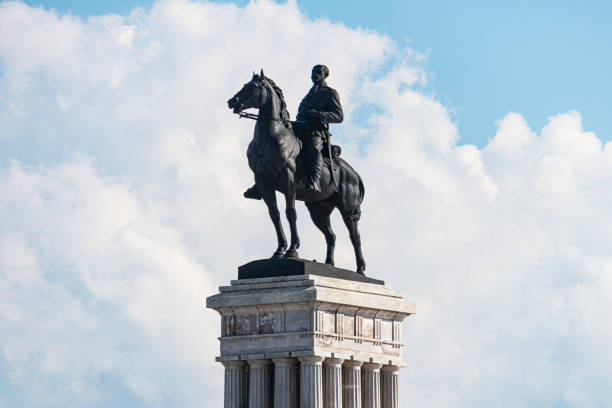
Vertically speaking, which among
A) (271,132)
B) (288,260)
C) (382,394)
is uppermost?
(271,132)

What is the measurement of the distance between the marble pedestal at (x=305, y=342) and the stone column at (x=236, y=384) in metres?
0.02

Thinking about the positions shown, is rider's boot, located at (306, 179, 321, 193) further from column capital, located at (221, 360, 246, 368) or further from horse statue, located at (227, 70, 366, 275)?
column capital, located at (221, 360, 246, 368)

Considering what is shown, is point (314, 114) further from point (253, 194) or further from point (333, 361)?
point (333, 361)

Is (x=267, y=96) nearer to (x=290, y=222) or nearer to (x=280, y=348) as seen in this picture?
(x=290, y=222)

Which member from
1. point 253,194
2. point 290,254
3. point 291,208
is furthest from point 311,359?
point 253,194

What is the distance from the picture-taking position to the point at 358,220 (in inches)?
1762

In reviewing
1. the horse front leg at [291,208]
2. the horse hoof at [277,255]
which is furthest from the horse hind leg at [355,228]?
the horse hoof at [277,255]

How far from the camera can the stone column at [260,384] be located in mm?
41312

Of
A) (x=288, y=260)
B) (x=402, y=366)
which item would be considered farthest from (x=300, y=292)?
(x=402, y=366)

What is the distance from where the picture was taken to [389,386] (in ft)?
141

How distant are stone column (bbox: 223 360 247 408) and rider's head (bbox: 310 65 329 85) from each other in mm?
7531

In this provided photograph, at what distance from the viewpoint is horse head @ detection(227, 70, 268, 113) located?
42.4m

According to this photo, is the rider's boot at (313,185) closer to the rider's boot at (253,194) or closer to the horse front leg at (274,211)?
the horse front leg at (274,211)

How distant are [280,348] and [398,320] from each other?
12.2ft
